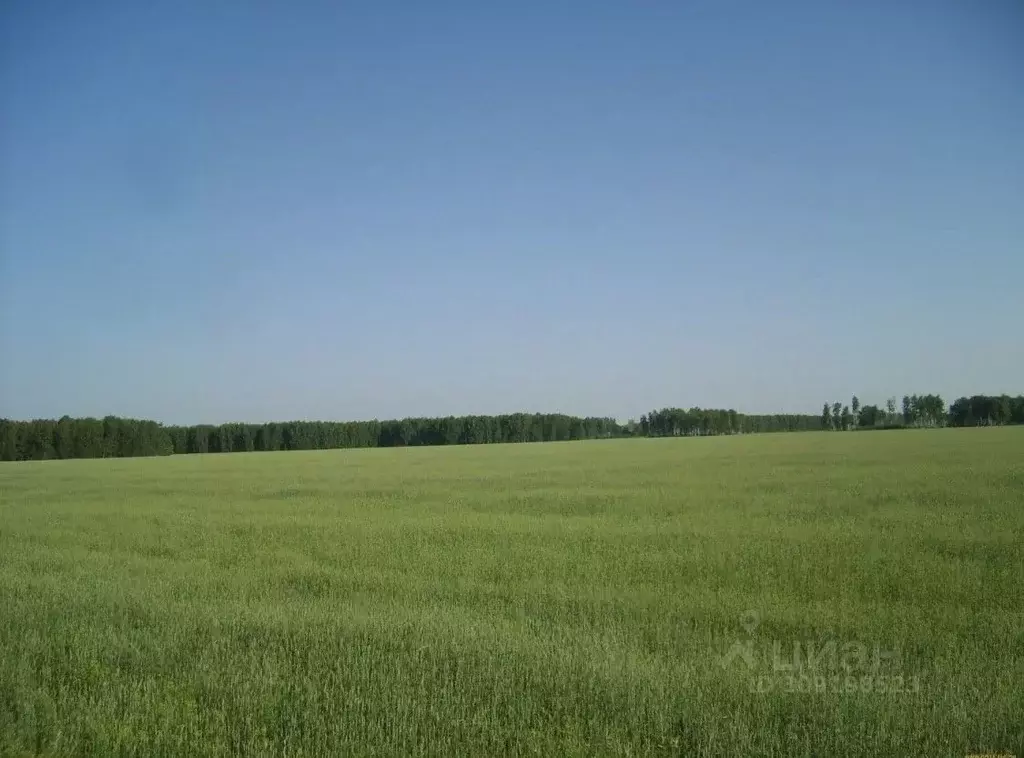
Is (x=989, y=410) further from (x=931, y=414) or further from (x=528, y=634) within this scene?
(x=528, y=634)

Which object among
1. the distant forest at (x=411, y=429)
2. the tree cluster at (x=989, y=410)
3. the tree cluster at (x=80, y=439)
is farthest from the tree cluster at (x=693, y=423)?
the tree cluster at (x=80, y=439)

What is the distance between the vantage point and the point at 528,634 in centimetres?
930

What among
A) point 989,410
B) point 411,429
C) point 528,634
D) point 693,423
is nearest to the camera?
point 528,634

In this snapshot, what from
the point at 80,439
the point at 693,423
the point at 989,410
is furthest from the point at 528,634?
the point at 693,423

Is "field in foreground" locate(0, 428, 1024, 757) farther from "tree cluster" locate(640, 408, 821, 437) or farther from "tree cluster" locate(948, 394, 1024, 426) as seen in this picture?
"tree cluster" locate(640, 408, 821, 437)

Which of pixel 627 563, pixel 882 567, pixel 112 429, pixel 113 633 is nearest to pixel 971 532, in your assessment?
pixel 882 567

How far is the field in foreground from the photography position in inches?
252

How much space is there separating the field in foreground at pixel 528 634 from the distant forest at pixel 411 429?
305 feet

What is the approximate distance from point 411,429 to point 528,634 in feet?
455

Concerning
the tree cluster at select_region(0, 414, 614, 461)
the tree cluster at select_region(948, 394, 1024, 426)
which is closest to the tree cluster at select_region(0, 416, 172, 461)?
the tree cluster at select_region(0, 414, 614, 461)

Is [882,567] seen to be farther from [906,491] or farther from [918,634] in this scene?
[906,491]

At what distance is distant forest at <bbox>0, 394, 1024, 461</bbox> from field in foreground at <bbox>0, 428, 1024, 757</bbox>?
93.0 metres

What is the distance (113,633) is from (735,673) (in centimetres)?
798

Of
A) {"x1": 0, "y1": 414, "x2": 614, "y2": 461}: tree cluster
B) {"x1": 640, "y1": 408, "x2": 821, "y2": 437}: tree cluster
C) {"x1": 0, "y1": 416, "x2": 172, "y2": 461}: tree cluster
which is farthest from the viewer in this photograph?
{"x1": 640, "y1": 408, "x2": 821, "y2": 437}: tree cluster
